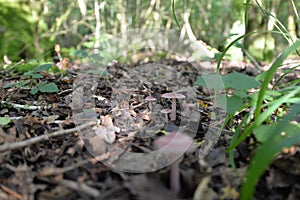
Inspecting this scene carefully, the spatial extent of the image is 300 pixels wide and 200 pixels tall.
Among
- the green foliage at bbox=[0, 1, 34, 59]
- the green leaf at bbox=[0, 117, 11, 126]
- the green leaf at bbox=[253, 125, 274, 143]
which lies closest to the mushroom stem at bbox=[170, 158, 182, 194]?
the green leaf at bbox=[253, 125, 274, 143]

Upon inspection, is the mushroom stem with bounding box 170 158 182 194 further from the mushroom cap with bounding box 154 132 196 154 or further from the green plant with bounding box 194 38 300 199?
the green plant with bounding box 194 38 300 199

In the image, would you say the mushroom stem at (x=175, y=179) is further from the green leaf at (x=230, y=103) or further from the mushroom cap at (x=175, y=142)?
the green leaf at (x=230, y=103)

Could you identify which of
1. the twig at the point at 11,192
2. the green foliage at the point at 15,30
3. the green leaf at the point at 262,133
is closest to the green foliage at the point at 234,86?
the green leaf at the point at 262,133

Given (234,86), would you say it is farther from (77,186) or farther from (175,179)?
(77,186)

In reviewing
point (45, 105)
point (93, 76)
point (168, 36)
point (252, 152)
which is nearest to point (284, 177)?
point (252, 152)

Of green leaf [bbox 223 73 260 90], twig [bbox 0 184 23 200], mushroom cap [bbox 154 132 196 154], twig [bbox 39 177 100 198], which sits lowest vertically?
twig [bbox 0 184 23 200]

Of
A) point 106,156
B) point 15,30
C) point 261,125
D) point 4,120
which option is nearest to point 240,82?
point 261,125

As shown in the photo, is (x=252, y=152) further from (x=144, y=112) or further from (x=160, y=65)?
(x=160, y=65)

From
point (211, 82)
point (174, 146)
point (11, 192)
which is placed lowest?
point (11, 192)
